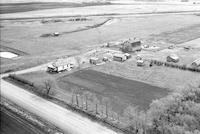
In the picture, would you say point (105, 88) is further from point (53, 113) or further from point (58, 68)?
point (58, 68)

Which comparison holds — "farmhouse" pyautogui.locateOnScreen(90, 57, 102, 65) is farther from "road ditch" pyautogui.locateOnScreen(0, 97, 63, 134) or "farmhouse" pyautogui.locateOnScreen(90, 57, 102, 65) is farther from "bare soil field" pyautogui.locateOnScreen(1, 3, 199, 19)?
"bare soil field" pyautogui.locateOnScreen(1, 3, 199, 19)

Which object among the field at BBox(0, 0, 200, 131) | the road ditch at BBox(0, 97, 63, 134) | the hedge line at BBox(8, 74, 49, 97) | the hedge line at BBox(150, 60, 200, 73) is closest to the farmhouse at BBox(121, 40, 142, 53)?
the field at BBox(0, 0, 200, 131)

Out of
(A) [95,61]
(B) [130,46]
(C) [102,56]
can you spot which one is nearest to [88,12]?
(B) [130,46]

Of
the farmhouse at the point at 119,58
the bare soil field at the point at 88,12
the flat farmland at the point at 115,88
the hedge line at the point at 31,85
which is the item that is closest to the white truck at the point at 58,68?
the flat farmland at the point at 115,88

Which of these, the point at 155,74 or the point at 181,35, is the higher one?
the point at 181,35

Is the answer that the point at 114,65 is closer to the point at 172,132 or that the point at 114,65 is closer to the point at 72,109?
the point at 72,109

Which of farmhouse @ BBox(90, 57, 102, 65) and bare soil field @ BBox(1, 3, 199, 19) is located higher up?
bare soil field @ BBox(1, 3, 199, 19)

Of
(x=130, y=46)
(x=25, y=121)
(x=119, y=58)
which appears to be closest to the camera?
(x=25, y=121)

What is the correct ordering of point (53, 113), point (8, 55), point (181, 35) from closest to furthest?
point (53, 113), point (8, 55), point (181, 35)

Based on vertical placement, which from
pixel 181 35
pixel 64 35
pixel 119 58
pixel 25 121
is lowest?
pixel 25 121
